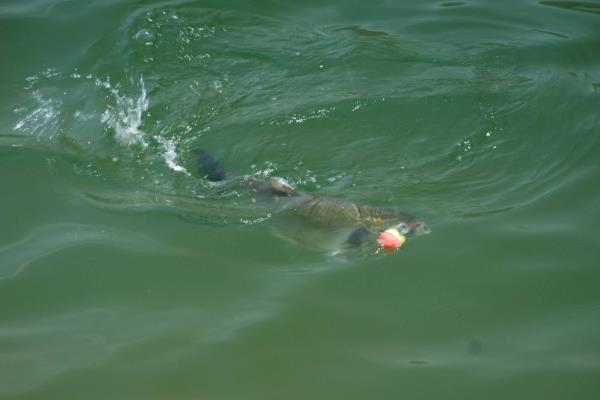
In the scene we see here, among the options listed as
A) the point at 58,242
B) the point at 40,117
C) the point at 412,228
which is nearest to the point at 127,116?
the point at 40,117

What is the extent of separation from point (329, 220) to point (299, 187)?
0.74 metres

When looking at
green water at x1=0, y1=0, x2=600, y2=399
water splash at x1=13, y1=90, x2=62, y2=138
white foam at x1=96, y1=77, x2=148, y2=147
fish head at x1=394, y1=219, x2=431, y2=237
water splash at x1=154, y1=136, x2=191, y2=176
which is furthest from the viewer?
water splash at x1=13, y1=90, x2=62, y2=138

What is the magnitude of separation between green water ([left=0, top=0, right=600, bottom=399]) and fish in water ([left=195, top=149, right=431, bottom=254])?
0.14 meters

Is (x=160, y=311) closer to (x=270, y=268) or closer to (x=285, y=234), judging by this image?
(x=270, y=268)

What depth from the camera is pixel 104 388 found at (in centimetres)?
362

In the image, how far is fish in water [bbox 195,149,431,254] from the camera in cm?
469

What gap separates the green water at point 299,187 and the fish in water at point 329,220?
0.47 feet

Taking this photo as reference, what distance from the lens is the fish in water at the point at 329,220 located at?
185 inches

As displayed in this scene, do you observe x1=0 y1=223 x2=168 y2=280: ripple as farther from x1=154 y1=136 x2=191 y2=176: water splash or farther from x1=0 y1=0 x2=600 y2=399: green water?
x1=154 y1=136 x2=191 y2=176: water splash

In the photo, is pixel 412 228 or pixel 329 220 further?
pixel 329 220

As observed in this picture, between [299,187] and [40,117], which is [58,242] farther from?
[40,117]

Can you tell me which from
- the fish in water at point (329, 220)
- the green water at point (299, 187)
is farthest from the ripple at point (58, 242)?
the fish in water at point (329, 220)

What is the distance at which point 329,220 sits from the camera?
16.0ft

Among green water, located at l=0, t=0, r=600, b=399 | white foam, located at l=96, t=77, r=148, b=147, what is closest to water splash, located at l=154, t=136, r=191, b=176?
green water, located at l=0, t=0, r=600, b=399
